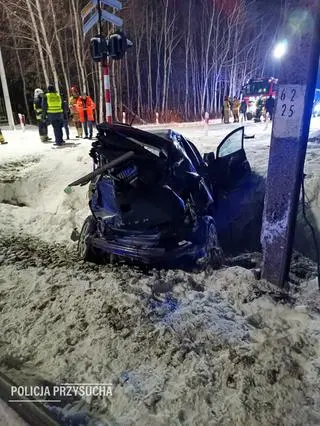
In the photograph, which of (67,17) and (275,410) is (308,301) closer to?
(275,410)

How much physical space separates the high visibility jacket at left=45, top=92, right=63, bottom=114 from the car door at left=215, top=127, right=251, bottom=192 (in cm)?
621

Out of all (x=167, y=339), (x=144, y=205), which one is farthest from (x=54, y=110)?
(x=167, y=339)

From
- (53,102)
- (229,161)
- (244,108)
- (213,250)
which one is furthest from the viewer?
(244,108)

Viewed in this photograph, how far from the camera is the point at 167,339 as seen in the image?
2.74 m

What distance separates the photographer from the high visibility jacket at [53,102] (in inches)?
377

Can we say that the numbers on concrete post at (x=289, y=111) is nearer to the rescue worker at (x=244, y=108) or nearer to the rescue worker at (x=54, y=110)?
the rescue worker at (x=54, y=110)

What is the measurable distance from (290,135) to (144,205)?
158 centimetres

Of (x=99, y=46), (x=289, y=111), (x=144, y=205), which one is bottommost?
(x=144, y=205)

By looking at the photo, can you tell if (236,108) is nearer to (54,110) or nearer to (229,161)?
(54,110)

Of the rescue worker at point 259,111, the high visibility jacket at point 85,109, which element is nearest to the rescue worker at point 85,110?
the high visibility jacket at point 85,109

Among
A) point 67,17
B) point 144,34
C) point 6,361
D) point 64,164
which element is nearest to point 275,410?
point 6,361

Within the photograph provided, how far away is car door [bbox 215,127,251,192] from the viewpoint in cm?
543

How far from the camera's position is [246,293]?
329 cm

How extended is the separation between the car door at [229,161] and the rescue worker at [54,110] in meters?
5.99
